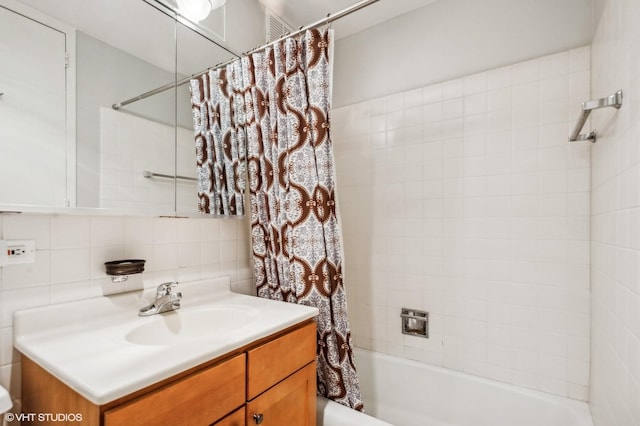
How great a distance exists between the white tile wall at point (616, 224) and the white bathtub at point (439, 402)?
6.8 inches

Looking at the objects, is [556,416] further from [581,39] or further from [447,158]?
[581,39]

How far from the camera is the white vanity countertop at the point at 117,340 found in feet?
2.27

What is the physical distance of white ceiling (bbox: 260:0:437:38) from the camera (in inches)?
73.5

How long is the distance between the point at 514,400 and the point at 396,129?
Answer: 1.52 meters

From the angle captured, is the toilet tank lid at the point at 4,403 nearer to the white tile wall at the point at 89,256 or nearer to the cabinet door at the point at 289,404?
the white tile wall at the point at 89,256

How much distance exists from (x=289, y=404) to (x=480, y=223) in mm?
1243

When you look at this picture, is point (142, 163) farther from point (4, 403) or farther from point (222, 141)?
point (4, 403)

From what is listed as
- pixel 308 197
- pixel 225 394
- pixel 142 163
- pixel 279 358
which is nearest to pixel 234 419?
pixel 225 394

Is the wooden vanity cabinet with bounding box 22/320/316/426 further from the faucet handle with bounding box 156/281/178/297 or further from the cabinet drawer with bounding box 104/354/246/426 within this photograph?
the faucet handle with bounding box 156/281/178/297

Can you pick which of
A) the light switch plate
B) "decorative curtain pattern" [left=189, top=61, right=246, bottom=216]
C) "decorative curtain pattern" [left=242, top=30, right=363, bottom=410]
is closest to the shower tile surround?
"decorative curtain pattern" [left=242, top=30, right=363, bottom=410]

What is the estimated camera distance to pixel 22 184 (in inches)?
A: 37.4

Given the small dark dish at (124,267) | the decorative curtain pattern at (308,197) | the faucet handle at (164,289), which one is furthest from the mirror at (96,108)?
the decorative curtain pattern at (308,197)

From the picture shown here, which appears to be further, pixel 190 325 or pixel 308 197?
pixel 308 197

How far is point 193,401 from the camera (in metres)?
0.79
